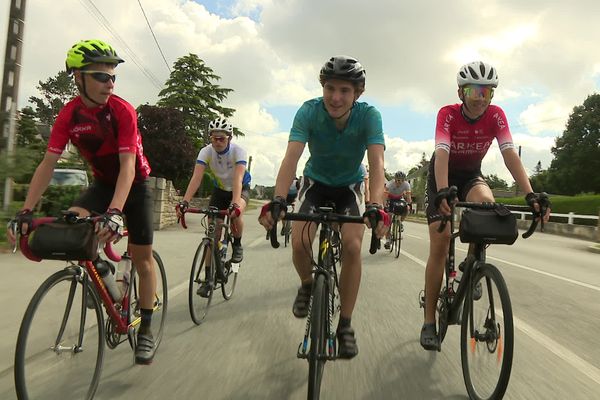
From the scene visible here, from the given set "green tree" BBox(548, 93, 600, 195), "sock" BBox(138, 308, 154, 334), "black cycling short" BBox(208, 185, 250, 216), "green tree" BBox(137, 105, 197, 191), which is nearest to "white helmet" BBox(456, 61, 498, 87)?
"sock" BBox(138, 308, 154, 334)

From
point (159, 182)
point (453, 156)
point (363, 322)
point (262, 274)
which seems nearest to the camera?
point (453, 156)

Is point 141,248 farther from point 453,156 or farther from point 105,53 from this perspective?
point 453,156

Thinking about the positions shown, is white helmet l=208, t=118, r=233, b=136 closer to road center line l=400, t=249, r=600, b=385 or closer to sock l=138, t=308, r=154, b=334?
sock l=138, t=308, r=154, b=334

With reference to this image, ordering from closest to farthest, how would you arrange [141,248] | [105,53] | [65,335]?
[65,335]
[105,53]
[141,248]

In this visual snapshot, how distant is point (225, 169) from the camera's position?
6.05 m

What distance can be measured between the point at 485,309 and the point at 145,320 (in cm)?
243

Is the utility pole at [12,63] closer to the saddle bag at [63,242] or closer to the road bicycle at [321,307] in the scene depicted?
the saddle bag at [63,242]

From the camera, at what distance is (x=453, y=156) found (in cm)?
431

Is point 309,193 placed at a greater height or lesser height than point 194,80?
lesser

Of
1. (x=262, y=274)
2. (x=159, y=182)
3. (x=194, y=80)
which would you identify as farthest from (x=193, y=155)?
(x=262, y=274)

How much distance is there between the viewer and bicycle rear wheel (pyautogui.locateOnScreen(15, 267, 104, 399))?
2.43 m

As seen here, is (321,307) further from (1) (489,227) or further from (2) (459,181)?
(2) (459,181)

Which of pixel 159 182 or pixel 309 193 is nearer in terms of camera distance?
pixel 309 193

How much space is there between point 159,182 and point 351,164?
12.5 metres
